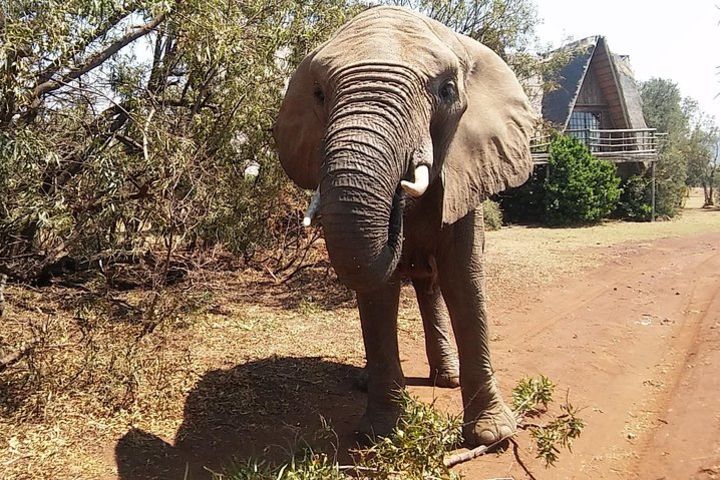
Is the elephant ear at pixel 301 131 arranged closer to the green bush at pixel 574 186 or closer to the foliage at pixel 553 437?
the foliage at pixel 553 437

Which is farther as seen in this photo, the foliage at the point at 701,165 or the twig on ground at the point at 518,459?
the foliage at the point at 701,165

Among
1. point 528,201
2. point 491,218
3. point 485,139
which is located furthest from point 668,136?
point 485,139

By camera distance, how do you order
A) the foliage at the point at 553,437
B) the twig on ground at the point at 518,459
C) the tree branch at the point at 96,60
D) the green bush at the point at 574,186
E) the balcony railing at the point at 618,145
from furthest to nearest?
the balcony railing at the point at 618,145 → the green bush at the point at 574,186 → the tree branch at the point at 96,60 → the twig on ground at the point at 518,459 → the foliage at the point at 553,437

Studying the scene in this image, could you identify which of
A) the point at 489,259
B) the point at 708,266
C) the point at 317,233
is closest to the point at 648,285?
the point at 708,266

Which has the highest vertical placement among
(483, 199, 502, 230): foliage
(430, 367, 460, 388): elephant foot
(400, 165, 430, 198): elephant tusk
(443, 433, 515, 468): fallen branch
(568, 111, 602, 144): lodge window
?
(568, 111, 602, 144): lodge window

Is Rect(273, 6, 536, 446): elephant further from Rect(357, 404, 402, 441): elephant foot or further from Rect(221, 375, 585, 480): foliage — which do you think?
Rect(221, 375, 585, 480): foliage

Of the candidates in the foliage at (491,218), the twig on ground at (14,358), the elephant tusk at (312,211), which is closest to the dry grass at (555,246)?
the foliage at (491,218)

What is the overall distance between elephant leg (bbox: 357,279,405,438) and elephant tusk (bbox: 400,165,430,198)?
1.34m

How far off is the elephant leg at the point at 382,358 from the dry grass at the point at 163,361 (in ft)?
1.97

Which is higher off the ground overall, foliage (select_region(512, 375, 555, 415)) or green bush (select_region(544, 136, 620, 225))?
green bush (select_region(544, 136, 620, 225))

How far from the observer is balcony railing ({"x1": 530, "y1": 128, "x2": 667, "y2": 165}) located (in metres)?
23.1

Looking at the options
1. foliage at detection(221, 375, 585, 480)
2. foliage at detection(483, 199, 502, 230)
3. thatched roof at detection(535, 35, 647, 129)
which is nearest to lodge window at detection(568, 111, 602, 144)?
thatched roof at detection(535, 35, 647, 129)

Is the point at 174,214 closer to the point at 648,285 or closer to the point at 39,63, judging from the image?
the point at 39,63

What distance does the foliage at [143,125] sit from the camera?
4.84 metres
